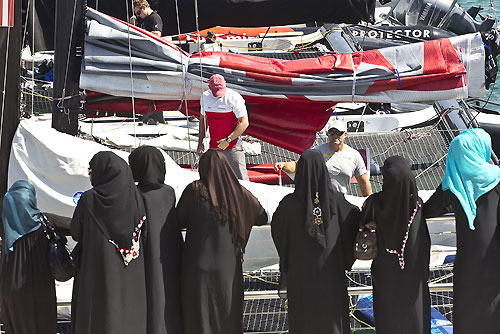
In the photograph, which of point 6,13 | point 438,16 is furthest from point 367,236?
point 438,16

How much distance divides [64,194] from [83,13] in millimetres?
1829

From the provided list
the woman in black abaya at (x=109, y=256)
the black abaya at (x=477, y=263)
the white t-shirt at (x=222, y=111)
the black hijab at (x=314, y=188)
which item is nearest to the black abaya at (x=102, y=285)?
the woman in black abaya at (x=109, y=256)

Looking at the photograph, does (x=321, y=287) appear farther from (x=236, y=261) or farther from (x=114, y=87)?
(x=114, y=87)

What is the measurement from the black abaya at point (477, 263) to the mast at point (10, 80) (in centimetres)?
271

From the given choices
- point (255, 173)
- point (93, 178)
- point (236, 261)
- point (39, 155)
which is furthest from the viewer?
point (255, 173)

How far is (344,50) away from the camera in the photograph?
11820 mm

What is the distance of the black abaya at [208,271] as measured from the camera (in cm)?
439

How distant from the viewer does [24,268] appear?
14.3 feet

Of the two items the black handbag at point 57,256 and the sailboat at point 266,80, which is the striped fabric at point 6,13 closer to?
the sailboat at point 266,80

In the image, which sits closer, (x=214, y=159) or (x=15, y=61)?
(x=214, y=159)

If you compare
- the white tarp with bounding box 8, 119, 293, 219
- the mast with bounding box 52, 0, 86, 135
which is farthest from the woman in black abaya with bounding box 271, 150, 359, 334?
the mast with bounding box 52, 0, 86, 135

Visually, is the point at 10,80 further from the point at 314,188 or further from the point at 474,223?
the point at 474,223

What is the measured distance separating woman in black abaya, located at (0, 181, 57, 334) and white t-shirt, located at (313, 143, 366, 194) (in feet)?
7.12

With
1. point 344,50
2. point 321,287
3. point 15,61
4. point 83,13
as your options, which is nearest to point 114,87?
point 83,13
